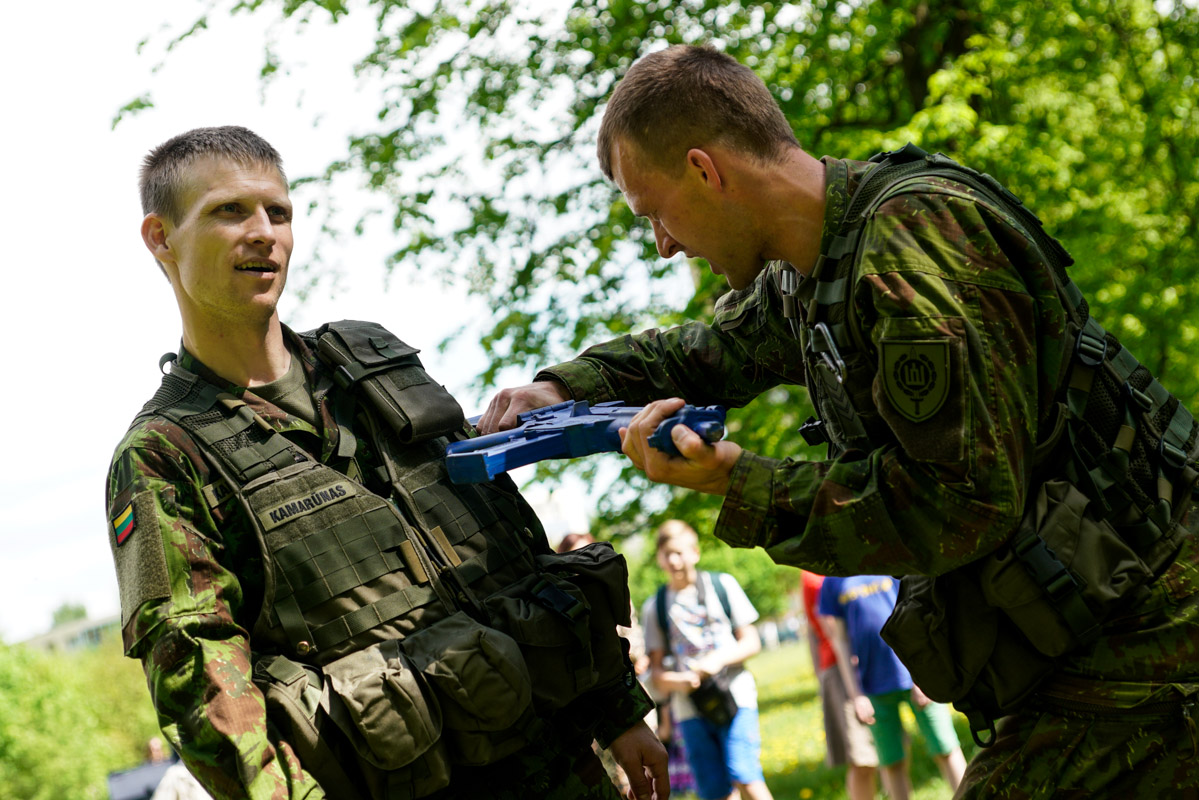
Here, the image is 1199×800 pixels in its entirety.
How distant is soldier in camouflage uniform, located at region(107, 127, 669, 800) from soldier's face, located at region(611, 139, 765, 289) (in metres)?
0.88

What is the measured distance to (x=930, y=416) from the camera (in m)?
2.34

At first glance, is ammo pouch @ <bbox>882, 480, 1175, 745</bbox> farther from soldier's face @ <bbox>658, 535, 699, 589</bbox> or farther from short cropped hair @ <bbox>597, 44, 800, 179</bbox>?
soldier's face @ <bbox>658, 535, 699, 589</bbox>

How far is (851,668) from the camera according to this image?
23.3 feet

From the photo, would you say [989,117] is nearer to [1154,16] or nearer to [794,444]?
[1154,16]

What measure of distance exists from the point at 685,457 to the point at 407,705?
3.10ft

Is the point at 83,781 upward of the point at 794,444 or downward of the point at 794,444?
downward

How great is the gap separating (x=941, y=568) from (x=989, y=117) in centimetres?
784

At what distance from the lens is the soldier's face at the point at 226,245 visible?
3021mm

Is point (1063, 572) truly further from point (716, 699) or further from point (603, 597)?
point (716, 699)

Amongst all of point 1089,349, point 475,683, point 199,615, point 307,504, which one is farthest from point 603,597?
point 1089,349

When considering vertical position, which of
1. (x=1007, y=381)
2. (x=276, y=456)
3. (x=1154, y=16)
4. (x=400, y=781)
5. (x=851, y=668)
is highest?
(x=1154, y=16)

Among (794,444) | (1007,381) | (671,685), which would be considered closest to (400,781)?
(1007,381)

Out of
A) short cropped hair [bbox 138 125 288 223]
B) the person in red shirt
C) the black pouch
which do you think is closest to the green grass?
the person in red shirt

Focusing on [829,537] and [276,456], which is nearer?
[829,537]
